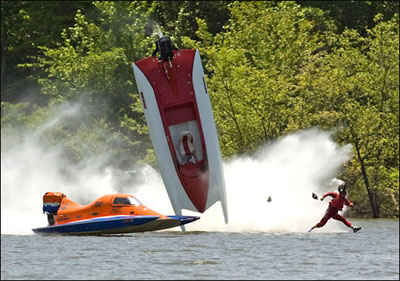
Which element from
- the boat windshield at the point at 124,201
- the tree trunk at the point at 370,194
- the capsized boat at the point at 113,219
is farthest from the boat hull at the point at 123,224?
the tree trunk at the point at 370,194

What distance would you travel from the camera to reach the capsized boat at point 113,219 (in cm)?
3256

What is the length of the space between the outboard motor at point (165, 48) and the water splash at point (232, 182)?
222 inches

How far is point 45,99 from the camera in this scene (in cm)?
6150

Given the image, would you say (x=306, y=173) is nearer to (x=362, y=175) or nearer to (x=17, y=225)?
(x=362, y=175)

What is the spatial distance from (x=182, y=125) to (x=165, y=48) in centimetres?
255

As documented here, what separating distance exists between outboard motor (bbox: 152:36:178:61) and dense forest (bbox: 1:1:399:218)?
1352 centimetres

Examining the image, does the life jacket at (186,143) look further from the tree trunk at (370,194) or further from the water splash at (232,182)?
the tree trunk at (370,194)

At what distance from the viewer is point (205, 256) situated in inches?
1078

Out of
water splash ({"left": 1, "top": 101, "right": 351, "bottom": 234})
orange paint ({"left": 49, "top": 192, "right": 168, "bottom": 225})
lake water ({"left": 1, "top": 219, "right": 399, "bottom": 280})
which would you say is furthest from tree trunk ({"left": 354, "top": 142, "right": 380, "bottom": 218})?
orange paint ({"left": 49, "top": 192, "right": 168, "bottom": 225})

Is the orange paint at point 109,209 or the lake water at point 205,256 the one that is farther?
the orange paint at point 109,209

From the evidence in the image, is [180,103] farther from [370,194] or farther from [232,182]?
[370,194]

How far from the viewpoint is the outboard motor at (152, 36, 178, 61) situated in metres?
33.3

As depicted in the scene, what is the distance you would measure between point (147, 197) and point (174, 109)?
904 cm

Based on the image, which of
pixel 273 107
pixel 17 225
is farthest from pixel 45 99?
pixel 17 225
